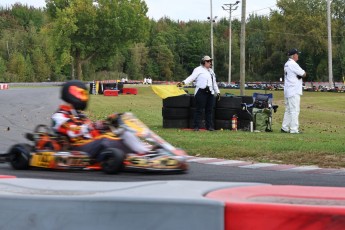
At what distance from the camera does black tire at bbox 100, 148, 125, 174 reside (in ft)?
25.2

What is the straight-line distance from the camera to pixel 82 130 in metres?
8.40

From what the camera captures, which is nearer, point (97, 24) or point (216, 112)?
point (216, 112)

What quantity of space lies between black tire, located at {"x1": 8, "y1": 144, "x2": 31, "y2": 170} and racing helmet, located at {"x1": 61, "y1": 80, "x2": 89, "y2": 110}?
0.94 metres

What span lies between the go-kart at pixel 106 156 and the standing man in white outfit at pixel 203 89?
5792 millimetres

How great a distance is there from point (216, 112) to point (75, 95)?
23.0ft

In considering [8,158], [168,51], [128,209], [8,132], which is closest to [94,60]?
[168,51]

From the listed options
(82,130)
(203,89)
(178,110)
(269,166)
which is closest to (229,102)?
(203,89)

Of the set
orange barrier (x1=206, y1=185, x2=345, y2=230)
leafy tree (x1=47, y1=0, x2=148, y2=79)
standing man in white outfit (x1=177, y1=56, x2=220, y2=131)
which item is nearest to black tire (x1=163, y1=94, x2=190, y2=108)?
standing man in white outfit (x1=177, y1=56, x2=220, y2=131)

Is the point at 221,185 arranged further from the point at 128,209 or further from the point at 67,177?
the point at 67,177

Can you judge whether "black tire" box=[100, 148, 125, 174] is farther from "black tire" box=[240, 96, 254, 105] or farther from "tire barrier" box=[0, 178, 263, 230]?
"black tire" box=[240, 96, 254, 105]

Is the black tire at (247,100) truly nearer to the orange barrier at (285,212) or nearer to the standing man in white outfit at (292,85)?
the standing man in white outfit at (292,85)

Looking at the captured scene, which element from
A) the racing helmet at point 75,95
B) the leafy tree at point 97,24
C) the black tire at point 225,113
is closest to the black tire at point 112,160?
the racing helmet at point 75,95

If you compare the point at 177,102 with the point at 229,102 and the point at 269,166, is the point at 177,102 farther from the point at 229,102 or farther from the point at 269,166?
the point at 269,166

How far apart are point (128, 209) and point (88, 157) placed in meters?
4.51
